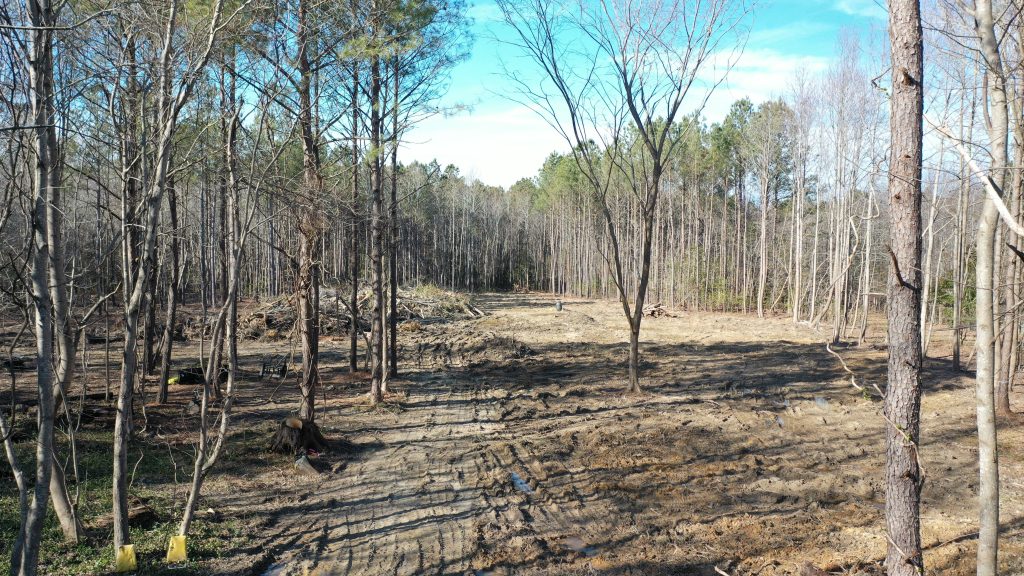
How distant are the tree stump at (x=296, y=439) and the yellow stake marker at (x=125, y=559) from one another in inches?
128

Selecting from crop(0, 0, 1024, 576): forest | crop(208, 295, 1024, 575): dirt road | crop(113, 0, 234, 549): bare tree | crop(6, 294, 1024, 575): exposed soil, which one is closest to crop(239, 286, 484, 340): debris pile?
crop(0, 0, 1024, 576): forest

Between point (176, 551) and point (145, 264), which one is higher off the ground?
point (145, 264)

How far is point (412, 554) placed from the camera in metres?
4.94

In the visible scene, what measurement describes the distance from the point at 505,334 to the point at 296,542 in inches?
655

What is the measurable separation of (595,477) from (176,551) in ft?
14.1

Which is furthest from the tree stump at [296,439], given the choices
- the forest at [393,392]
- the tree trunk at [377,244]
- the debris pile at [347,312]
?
the debris pile at [347,312]

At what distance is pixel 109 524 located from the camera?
5133 mm

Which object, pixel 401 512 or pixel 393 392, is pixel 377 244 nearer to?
pixel 393 392

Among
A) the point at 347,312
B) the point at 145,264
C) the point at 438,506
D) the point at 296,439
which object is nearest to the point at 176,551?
the point at 145,264

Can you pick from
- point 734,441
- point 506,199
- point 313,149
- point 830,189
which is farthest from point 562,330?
point 506,199

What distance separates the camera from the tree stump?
25.1 feet

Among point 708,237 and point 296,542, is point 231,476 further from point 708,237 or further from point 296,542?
point 708,237

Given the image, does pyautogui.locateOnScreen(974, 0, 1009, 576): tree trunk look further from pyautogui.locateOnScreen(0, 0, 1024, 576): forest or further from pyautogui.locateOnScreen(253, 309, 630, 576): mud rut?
pyautogui.locateOnScreen(253, 309, 630, 576): mud rut

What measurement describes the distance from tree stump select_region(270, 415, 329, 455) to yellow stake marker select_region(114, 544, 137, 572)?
325cm
